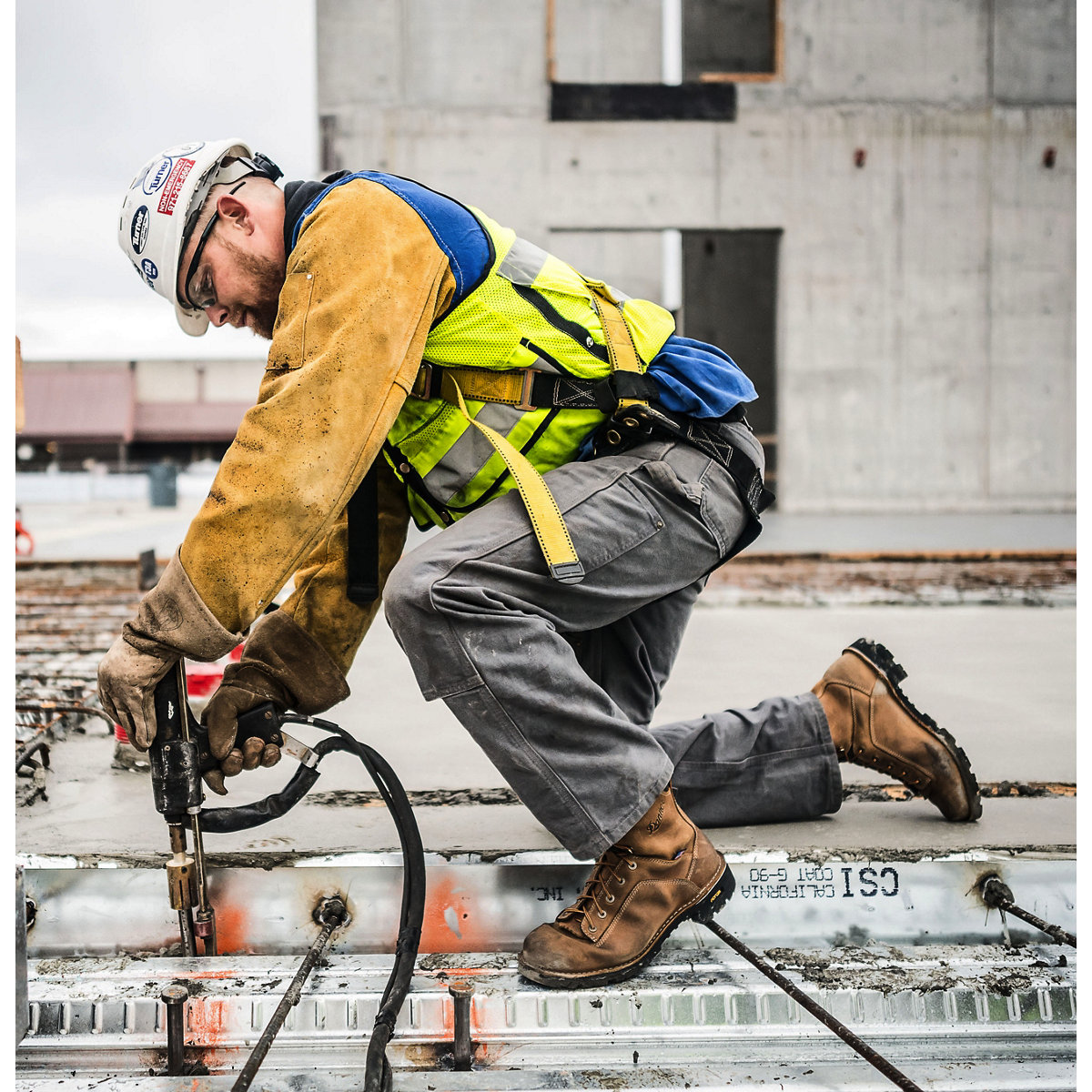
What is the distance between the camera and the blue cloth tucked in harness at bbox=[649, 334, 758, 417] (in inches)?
78.0

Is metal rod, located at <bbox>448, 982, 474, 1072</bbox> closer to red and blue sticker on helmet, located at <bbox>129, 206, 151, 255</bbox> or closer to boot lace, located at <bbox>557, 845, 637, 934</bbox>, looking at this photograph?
boot lace, located at <bbox>557, 845, 637, 934</bbox>

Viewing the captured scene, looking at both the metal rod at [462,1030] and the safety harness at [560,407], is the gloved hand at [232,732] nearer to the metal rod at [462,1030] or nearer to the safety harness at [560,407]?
the safety harness at [560,407]

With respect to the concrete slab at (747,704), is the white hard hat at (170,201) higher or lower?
higher

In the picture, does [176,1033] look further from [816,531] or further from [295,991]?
[816,531]

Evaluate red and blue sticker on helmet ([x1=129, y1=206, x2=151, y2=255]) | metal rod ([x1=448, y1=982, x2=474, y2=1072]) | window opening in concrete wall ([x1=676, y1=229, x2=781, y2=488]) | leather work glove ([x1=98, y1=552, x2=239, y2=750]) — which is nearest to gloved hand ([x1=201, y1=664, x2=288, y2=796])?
leather work glove ([x1=98, y1=552, x2=239, y2=750])

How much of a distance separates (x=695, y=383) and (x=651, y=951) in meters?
1.05

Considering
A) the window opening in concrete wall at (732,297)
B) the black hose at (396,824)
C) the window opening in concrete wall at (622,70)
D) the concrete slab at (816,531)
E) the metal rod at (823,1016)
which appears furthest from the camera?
the window opening in concrete wall at (732,297)

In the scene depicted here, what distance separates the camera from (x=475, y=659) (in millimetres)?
1652

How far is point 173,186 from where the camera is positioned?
1815 millimetres

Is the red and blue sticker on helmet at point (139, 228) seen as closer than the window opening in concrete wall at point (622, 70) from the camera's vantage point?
Yes

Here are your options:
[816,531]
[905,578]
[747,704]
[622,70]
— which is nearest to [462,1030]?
[747,704]

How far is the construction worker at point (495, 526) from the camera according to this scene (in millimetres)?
1618

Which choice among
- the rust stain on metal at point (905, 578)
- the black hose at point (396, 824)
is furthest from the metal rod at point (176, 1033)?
the rust stain on metal at point (905, 578)

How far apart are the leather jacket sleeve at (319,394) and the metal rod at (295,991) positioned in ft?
1.90
